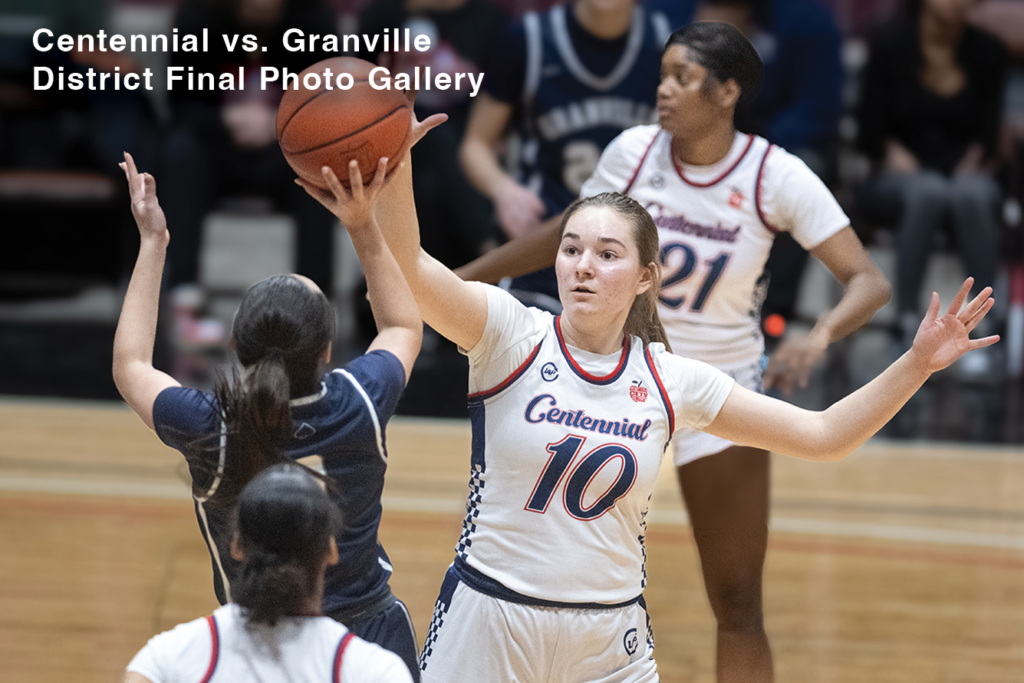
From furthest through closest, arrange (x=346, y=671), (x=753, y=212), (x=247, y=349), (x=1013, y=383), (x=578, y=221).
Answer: (x=1013, y=383) < (x=753, y=212) < (x=578, y=221) < (x=247, y=349) < (x=346, y=671)

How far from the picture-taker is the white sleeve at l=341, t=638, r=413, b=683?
192 centimetres

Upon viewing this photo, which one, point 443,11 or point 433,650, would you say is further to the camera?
point 443,11

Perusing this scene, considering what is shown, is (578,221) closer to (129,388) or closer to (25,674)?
(129,388)

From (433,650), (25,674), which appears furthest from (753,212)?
(25,674)

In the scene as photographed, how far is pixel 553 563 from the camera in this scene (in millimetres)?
2543

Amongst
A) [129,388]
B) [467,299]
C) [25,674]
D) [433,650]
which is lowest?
[25,674]

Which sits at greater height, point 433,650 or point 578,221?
point 578,221

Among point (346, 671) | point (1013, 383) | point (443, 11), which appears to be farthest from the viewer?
point (1013, 383)

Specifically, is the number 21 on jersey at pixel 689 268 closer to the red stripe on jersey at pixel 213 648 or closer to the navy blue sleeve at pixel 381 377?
the navy blue sleeve at pixel 381 377

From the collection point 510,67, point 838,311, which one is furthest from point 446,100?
point 838,311

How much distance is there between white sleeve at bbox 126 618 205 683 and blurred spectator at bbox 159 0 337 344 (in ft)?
20.1

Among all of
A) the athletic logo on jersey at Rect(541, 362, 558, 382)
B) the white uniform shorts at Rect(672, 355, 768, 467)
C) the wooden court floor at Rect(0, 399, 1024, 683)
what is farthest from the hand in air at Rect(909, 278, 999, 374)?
the wooden court floor at Rect(0, 399, 1024, 683)

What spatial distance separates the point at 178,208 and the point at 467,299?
600 cm

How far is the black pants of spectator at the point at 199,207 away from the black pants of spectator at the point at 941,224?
3698 millimetres
